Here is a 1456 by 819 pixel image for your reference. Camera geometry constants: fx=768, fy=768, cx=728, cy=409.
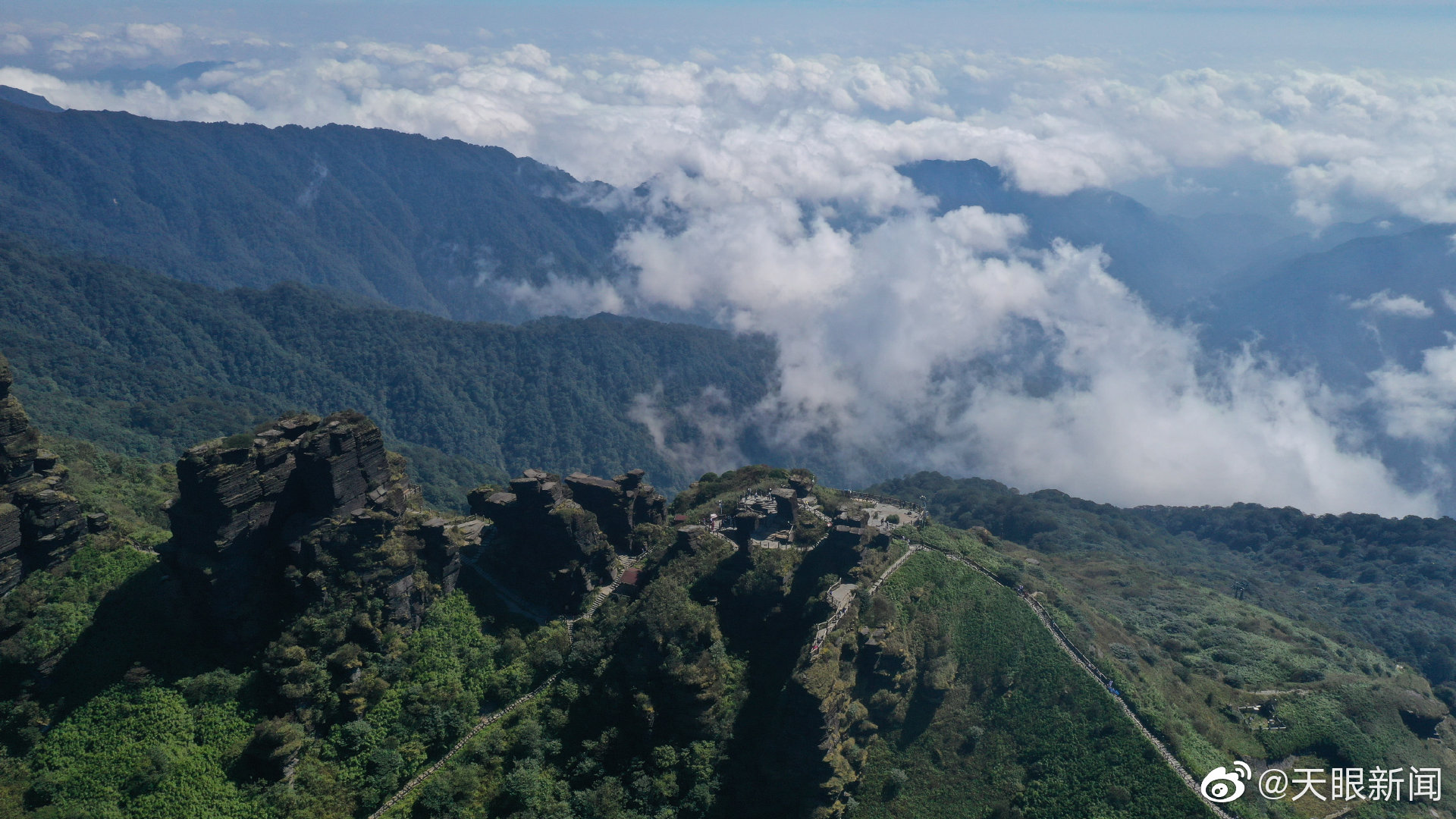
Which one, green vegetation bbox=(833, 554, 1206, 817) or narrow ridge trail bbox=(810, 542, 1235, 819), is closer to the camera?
narrow ridge trail bbox=(810, 542, 1235, 819)

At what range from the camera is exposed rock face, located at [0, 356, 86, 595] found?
50281 millimetres

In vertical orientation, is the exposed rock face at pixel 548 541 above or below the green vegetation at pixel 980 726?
above

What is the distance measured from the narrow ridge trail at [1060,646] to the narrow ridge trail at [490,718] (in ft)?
66.5

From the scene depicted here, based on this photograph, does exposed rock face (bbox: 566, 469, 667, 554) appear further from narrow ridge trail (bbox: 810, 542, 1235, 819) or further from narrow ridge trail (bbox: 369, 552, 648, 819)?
narrow ridge trail (bbox: 810, 542, 1235, 819)

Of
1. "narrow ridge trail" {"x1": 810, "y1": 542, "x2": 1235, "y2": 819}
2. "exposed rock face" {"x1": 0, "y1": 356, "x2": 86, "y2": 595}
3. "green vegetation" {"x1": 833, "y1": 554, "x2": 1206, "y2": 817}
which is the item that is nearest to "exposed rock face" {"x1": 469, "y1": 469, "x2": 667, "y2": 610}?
"narrow ridge trail" {"x1": 810, "y1": 542, "x2": 1235, "y2": 819}

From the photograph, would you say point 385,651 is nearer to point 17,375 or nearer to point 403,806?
point 403,806

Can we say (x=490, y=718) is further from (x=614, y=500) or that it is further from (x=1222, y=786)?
(x=1222, y=786)

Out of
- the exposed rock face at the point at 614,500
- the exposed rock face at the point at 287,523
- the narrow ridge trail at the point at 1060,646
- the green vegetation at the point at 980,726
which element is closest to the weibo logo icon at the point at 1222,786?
the narrow ridge trail at the point at 1060,646

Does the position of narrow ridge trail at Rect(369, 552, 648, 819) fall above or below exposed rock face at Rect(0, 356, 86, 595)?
below

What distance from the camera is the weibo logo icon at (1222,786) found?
177 feet

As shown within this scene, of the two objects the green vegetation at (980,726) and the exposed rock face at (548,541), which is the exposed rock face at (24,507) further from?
the green vegetation at (980,726)

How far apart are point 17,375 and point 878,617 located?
204060 mm

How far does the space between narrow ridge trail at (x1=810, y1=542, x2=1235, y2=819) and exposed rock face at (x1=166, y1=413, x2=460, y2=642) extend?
32.6 meters

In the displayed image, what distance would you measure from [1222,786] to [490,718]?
174 feet
